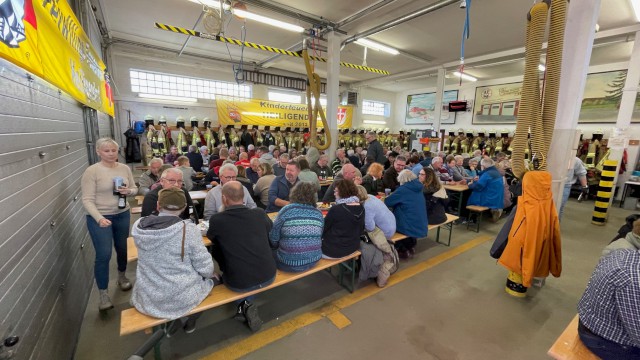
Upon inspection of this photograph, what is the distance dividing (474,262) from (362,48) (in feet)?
24.5

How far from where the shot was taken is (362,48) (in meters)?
8.62

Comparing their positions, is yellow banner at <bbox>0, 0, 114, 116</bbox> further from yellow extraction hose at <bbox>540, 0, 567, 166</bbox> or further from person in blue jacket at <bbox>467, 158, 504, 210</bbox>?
person in blue jacket at <bbox>467, 158, 504, 210</bbox>

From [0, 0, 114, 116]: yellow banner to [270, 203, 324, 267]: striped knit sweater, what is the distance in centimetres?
189

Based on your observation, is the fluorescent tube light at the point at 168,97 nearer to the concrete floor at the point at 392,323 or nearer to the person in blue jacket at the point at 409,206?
the concrete floor at the point at 392,323

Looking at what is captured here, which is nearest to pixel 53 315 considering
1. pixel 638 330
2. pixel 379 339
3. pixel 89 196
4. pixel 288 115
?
pixel 89 196

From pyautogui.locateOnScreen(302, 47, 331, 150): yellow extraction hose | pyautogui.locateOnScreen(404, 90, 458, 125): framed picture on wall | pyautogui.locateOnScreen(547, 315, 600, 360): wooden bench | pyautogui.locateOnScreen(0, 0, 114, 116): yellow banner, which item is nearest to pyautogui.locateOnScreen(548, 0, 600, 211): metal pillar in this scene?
pyautogui.locateOnScreen(547, 315, 600, 360): wooden bench

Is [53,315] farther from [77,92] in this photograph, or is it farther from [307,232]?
[77,92]

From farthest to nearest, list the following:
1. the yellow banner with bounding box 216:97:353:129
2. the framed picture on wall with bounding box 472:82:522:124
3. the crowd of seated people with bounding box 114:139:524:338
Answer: the framed picture on wall with bounding box 472:82:522:124
the yellow banner with bounding box 216:97:353:129
the crowd of seated people with bounding box 114:139:524:338

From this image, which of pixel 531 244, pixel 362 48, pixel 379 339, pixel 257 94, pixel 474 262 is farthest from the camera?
pixel 257 94

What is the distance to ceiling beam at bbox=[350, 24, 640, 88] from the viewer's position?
6344 mm

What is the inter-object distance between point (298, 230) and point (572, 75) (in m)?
3.30

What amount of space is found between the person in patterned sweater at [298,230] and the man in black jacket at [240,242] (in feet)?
0.70

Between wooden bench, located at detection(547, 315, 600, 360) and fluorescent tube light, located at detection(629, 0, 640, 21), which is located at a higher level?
fluorescent tube light, located at detection(629, 0, 640, 21)

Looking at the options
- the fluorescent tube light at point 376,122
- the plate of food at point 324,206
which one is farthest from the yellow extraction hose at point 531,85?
the fluorescent tube light at point 376,122
